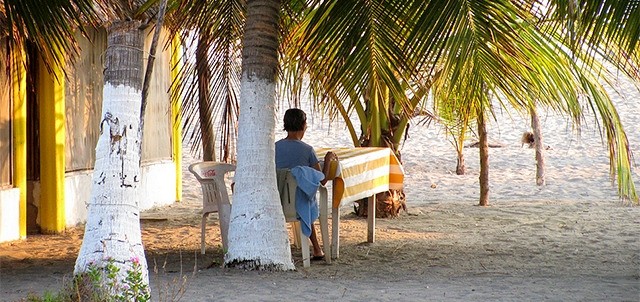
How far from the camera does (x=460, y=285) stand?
5.77m

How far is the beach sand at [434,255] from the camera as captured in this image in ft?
17.9

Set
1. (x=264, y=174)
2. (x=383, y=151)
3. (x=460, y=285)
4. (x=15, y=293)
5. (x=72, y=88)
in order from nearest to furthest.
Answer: (x=15, y=293), (x=460, y=285), (x=264, y=174), (x=383, y=151), (x=72, y=88)

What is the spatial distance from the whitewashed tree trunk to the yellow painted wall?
4.65 meters

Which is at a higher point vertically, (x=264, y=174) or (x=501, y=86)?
(x=501, y=86)

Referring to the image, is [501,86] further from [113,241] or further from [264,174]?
[113,241]

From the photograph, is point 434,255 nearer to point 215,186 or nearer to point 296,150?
point 296,150

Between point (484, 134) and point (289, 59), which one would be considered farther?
point (484, 134)

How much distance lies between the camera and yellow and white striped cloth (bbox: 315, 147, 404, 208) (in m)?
6.82

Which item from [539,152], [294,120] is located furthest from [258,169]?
[539,152]

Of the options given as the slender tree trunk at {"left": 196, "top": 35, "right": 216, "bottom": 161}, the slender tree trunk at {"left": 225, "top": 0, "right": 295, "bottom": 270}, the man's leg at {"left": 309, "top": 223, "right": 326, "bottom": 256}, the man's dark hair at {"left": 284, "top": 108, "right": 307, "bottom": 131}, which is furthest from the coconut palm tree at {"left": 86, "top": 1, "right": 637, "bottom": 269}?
the slender tree trunk at {"left": 196, "top": 35, "right": 216, "bottom": 161}

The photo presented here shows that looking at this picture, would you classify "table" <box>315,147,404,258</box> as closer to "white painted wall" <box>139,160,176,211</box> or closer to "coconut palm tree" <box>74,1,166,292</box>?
"coconut palm tree" <box>74,1,166,292</box>

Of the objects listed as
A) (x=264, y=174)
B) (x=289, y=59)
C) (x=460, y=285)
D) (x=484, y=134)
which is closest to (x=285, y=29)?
(x=289, y=59)

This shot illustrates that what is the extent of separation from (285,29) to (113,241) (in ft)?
13.9

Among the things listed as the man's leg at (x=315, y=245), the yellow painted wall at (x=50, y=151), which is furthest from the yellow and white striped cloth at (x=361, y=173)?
the yellow painted wall at (x=50, y=151)
